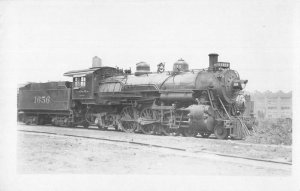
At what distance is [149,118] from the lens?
49.6ft

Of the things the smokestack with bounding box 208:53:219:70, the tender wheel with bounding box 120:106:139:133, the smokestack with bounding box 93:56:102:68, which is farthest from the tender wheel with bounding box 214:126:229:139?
the smokestack with bounding box 93:56:102:68

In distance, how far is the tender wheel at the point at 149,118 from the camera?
14.9m

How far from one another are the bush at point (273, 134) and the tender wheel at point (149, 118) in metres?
3.81

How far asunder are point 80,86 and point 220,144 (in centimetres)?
852

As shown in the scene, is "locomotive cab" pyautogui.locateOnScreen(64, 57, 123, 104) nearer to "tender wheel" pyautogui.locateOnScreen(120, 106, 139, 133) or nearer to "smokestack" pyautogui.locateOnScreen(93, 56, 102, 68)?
"smokestack" pyautogui.locateOnScreen(93, 56, 102, 68)

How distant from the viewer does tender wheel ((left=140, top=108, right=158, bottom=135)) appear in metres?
14.9

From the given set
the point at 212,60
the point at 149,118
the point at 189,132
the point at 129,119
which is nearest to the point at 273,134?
the point at 189,132

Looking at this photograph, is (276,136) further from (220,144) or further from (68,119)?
(68,119)

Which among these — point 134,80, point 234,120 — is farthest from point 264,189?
point 134,80

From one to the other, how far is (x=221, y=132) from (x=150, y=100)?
128 inches

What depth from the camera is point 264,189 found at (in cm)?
823

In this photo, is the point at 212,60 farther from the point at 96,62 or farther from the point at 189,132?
the point at 96,62

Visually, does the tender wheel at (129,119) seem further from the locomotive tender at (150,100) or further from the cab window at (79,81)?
the cab window at (79,81)

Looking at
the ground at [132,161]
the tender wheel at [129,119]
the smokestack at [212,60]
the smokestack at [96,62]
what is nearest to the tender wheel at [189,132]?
the tender wheel at [129,119]
